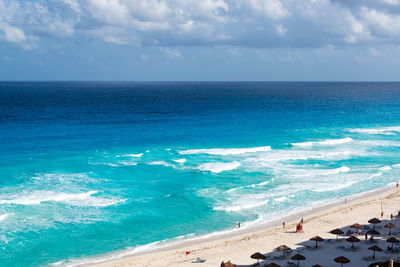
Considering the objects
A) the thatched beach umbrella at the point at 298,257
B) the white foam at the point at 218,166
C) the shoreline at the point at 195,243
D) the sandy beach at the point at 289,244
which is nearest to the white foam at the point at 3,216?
the shoreline at the point at 195,243

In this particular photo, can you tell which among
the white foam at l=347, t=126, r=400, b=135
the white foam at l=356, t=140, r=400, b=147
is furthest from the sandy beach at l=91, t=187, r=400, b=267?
the white foam at l=347, t=126, r=400, b=135

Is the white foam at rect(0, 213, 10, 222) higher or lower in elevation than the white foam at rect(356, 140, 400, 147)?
lower

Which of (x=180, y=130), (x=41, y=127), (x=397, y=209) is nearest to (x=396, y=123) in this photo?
(x=180, y=130)

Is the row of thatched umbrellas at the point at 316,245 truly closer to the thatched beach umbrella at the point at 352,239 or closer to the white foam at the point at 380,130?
the thatched beach umbrella at the point at 352,239

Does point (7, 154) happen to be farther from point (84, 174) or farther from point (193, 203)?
point (193, 203)

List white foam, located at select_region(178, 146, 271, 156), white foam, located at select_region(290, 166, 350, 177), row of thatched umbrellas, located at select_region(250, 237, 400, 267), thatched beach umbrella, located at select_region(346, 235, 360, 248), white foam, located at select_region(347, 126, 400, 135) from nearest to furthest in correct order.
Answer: row of thatched umbrellas, located at select_region(250, 237, 400, 267) → thatched beach umbrella, located at select_region(346, 235, 360, 248) → white foam, located at select_region(290, 166, 350, 177) → white foam, located at select_region(178, 146, 271, 156) → white foam, located at select_region(347, 126, 400, 135)

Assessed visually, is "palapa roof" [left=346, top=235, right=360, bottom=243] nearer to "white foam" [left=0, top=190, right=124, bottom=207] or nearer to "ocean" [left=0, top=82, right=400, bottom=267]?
"ocean" [left=0, top=82, right=400, bottom=267]
